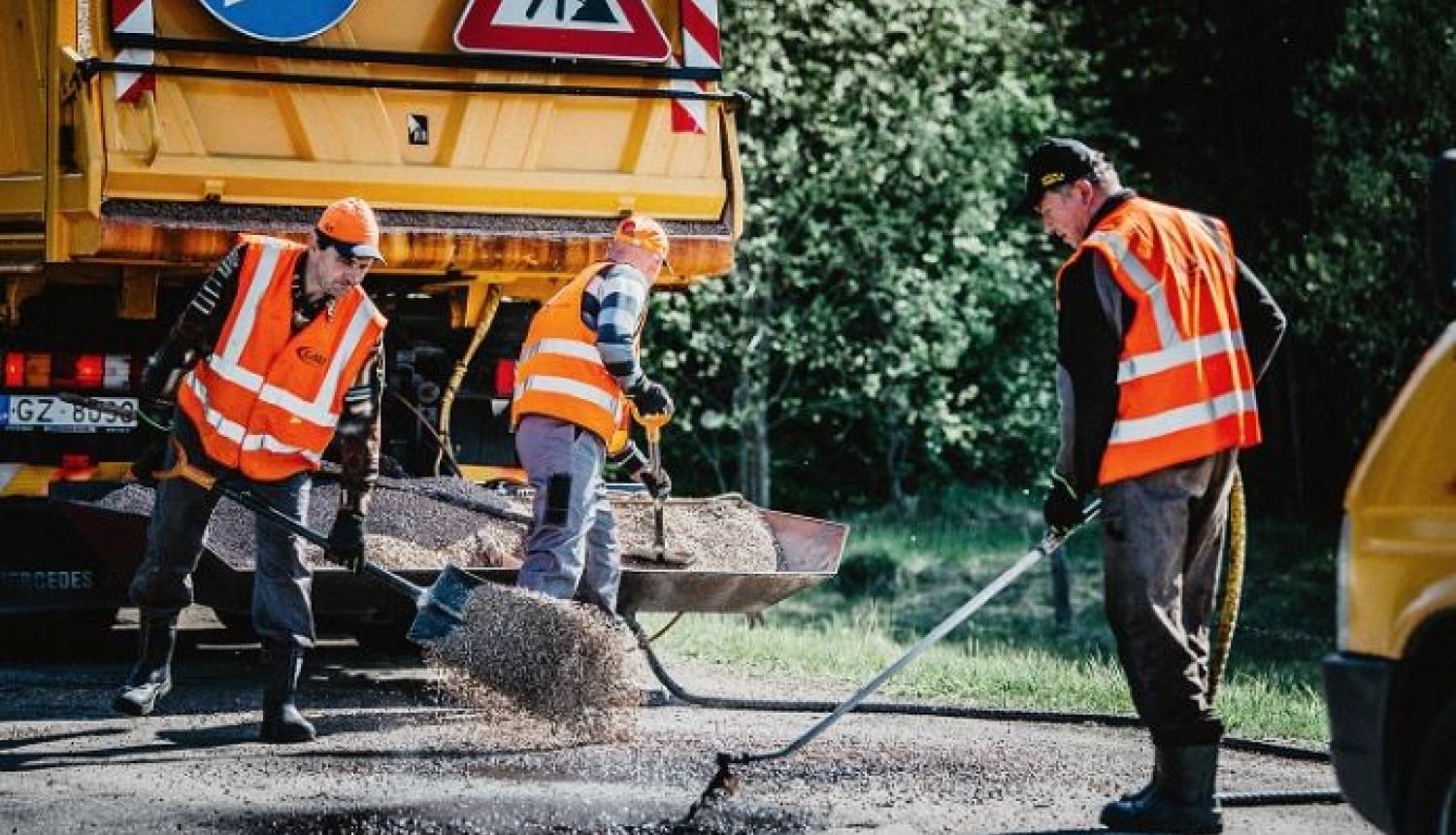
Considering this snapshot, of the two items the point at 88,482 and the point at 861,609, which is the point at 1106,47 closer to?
the point at 861,609

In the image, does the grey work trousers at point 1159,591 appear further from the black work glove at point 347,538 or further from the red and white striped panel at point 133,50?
the red and white striped panel at point 133,50

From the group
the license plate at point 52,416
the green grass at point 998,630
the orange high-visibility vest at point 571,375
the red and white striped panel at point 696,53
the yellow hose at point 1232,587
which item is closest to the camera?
the yellow hose at point 1232,587

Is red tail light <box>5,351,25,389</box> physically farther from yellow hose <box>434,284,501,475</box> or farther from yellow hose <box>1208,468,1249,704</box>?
yellow hose <box>1208,468,1249,704</box>

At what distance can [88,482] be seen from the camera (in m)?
8.77

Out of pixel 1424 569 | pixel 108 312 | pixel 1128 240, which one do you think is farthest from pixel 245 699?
pixel 1424 569

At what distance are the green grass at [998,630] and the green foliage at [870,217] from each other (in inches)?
71.9

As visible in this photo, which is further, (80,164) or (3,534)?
(3,534)

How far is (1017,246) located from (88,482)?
33.9 feet

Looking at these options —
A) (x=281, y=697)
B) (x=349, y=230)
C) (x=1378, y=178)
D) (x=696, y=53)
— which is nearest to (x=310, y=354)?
(x=349, y=230)

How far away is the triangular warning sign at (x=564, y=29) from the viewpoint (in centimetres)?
922

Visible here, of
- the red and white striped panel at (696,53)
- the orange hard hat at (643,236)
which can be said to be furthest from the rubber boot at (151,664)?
the red and white striped panel at (696,53)

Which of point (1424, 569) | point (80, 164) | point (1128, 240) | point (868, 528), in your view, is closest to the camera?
point (1424, 569)

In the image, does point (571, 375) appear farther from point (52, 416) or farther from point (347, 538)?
point (52, 416)

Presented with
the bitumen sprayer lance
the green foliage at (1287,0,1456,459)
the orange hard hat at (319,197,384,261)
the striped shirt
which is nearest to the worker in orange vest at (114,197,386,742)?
the orange hard hat at (319,197,384,261)
